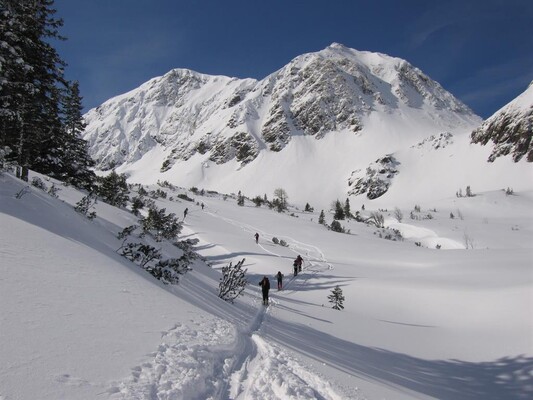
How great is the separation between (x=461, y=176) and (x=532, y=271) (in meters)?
84.9

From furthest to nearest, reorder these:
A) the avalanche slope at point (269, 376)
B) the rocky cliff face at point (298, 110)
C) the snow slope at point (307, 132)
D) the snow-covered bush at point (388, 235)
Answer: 1. the rocky cliff face at point (298, 110)
2. the snow slope at point (307, 132)
3. the snow-covered bush at point (388, 235)
4. the avalanche slope at point (269, 376)

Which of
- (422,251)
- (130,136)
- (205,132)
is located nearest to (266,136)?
(205,132)

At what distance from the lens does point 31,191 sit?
10250mm

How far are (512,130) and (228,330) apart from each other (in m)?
108

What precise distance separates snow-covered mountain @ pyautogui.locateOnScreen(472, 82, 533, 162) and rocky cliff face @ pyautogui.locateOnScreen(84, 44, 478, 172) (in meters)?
45.2

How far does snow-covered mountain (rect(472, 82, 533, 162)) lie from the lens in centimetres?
8769

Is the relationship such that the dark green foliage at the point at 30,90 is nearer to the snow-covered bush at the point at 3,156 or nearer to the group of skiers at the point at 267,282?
the snow-covered bush at the point at 3,156

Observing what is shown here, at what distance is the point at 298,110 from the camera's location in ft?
482

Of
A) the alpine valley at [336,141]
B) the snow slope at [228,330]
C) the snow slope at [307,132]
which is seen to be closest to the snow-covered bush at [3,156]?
the snow slope at [228,330]

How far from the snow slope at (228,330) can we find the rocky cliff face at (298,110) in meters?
116

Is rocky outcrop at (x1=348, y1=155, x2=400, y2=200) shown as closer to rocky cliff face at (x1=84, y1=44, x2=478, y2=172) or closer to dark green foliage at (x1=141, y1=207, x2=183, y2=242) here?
rocky cliff face at (x1=84, y1=44, x2=478, y2=172)

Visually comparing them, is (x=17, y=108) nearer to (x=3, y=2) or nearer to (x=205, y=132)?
(x=3, y=2)

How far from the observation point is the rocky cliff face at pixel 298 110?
454 feet

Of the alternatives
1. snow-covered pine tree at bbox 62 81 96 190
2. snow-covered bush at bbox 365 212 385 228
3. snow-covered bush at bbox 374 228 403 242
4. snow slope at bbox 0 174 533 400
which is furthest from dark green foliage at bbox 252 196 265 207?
snow slope at bbox 0 174 533 400
